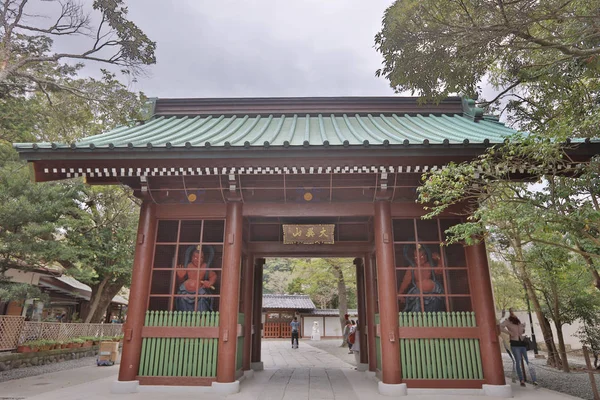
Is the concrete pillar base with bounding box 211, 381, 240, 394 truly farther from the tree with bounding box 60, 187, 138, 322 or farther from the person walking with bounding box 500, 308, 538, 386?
the tree with bounding box 60, 187, 138, 322

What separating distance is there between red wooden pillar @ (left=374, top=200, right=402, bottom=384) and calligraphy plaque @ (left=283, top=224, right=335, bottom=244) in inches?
53.8

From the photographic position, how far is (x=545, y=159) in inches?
182

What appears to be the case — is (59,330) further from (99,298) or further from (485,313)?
(485,313)

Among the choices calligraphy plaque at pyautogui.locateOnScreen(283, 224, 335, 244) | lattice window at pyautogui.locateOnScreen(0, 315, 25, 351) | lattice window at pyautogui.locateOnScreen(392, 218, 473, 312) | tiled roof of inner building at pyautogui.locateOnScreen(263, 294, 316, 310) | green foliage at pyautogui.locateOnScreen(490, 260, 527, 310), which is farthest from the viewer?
tiled roof of inner building at pyautogui.locateOnScreen(263, 294, 316, 310)

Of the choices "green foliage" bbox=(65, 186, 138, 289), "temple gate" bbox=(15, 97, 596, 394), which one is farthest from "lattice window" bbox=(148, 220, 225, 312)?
"green foliage" bbox=(65, 186, 138, 289)

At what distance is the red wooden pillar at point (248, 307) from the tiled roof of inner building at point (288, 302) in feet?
74.6

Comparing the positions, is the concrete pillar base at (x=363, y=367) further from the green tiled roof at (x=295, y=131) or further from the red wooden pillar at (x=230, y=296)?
the green tiled roof at (x=295, y=131)

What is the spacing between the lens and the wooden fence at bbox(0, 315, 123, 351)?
33.7 feet

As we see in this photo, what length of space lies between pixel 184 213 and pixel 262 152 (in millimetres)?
2335

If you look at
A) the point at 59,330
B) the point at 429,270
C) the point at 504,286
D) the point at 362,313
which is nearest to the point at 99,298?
the point at 59,330

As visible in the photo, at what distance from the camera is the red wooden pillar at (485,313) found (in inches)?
246

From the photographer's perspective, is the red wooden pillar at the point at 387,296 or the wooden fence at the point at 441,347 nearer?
the red wooden pillar at the point at 387,296

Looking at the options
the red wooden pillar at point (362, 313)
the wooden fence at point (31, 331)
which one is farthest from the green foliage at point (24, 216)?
the red wooden pillar at point (362, 313)

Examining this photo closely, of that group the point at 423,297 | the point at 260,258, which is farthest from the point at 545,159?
the point at 260,258
